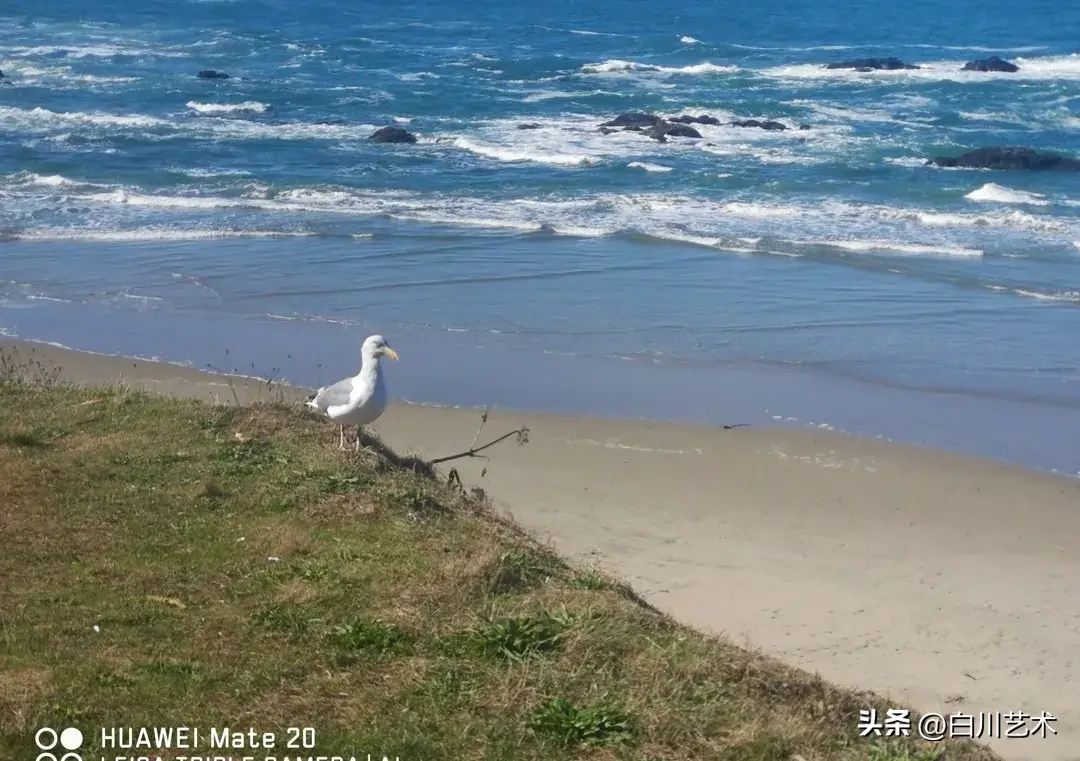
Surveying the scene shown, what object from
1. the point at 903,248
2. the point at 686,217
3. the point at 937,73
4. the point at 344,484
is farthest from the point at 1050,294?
the point at 937,73

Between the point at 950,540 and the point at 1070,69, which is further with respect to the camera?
the point at 1070,69

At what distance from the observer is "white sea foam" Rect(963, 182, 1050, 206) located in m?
27.3

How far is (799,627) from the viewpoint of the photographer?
8883 millimetres

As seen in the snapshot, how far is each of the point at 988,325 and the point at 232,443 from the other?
36.9ft

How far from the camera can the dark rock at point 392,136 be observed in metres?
34.1

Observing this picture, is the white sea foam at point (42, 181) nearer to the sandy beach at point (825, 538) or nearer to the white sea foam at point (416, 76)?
the sandy beach at point (825, 538)

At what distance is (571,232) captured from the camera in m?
22.8

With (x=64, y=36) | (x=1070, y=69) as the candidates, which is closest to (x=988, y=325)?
(x=1070, y=69)

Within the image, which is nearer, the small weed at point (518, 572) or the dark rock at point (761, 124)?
the small weed at point (518, 572)

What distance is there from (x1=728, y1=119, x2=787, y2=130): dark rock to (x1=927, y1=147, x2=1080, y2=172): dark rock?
6078 millimetres

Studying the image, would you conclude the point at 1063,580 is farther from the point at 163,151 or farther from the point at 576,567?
the point at 163,151

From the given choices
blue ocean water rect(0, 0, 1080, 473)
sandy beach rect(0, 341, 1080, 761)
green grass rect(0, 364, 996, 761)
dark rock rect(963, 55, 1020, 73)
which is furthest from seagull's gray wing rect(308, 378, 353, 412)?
dark rock rect(963, 55, 1020, 73)

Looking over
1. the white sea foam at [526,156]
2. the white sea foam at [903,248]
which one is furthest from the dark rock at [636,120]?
the white sea foam at [903,248]

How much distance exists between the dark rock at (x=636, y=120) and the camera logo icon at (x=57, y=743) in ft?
109
